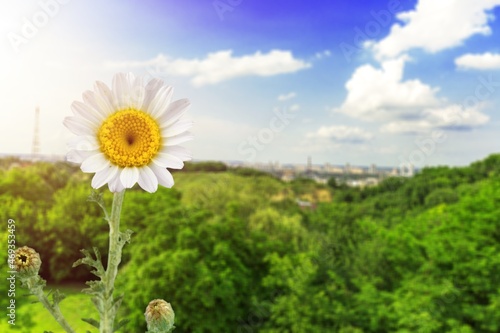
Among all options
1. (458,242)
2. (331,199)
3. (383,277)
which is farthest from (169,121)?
(331,199)

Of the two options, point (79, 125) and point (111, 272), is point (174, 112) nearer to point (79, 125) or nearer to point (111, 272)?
point (79, 125)

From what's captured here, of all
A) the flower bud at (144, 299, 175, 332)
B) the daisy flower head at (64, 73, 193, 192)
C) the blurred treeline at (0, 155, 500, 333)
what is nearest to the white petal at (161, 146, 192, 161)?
the daisy flower head at (64, 73, 193, 192)

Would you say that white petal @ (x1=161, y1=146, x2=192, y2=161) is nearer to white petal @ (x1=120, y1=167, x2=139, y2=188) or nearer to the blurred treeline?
white petal @ (x1=120, y1=167, x2=139, y2=188)

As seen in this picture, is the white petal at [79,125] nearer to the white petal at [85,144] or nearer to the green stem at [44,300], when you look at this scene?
the white petal at [85,144]

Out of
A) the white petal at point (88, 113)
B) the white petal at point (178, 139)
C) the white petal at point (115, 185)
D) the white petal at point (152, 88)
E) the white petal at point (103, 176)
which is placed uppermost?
the white petal at point (152, 88)

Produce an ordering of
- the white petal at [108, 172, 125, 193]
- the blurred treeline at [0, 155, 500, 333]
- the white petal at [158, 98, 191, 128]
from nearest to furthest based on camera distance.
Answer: the white petal at [108, 172, 125, 193] → the white petal at [158, 98, 191, 128] → the blurred treeline at [0, 155, 500, 333]

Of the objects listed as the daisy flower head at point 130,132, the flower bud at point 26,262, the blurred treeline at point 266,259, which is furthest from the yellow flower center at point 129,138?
the blurred treeline at point 266,259
